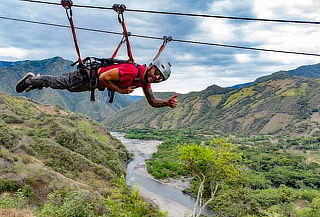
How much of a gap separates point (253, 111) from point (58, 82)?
138 metres

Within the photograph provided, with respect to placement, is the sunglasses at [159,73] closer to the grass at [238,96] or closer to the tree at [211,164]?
the tree at [211,164]

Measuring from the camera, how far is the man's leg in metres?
6.21

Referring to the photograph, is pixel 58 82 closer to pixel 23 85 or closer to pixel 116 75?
pixel 23 85

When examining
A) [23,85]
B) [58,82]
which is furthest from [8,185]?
[58,82]

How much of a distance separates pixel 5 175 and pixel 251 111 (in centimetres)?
13084

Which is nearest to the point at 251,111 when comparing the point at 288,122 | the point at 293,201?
the point at 288,122

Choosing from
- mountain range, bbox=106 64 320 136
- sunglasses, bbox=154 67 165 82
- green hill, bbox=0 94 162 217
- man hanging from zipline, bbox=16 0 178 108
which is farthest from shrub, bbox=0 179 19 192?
mountain range, bbox=106 64 320 136

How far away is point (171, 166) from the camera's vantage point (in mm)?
56750

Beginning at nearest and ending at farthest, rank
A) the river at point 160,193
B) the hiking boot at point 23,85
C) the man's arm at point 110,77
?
1. the man's arm at point 110,77
2. the hiking boot at point 23,85
3. the river at point 160,193

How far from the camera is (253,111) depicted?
13475 cm

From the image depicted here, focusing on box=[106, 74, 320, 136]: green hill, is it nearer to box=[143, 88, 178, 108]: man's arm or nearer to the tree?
the tree

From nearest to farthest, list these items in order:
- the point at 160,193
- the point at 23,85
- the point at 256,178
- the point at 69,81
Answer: the point at 69,81
the point at 23,85
the point at 160,193
the point at 256,178

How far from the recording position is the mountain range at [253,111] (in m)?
111

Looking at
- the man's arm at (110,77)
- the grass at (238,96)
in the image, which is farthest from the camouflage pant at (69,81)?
the grass at (238,96)
